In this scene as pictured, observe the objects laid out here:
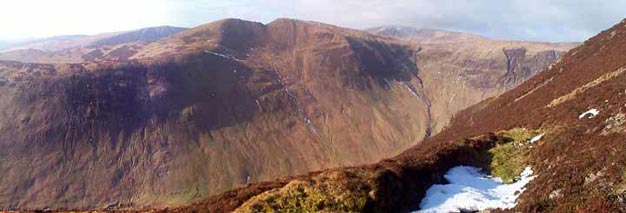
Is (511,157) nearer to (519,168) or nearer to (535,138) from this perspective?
(519,168)

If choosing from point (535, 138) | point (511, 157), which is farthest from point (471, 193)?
point (535, 138)

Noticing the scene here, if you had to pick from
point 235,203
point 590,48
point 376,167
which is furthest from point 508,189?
point 590,48

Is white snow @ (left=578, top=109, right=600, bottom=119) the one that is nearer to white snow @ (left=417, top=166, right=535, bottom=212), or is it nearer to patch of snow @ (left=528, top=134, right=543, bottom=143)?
patch of snow @ (left=528, top=134, right=543, bottom=143)

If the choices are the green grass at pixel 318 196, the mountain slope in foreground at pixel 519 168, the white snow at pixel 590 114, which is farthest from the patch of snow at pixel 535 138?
the green grass at pixel 318 196

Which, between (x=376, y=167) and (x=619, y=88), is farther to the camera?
(x=619, y=88)

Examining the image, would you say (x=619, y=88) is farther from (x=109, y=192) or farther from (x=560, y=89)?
(x=109, y=192)

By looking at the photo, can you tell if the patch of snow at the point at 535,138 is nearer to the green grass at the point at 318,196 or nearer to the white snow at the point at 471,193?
the white snow at the point at 471,193
